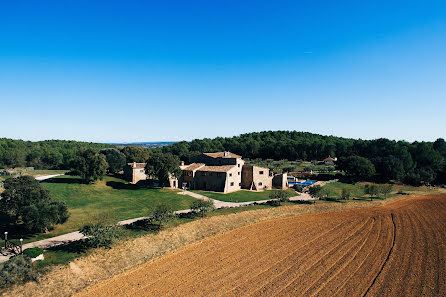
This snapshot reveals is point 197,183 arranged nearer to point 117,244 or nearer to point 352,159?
point 117,244

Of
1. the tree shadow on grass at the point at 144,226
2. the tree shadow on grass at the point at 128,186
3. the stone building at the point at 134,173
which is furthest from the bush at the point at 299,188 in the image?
the tree shadow on grass at the point at 144,226

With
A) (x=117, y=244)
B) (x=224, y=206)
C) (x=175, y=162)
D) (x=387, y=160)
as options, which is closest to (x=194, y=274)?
(x=117, y=244)

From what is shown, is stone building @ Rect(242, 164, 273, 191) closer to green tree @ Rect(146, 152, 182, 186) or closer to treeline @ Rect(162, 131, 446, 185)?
green tree @ Rect(146, 152, 182, 186)

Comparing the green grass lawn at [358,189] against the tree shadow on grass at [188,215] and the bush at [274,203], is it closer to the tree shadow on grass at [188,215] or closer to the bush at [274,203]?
the bush at [274,203]

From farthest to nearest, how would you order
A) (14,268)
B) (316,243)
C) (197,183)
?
(197,183)
(316,243)
(14,268)

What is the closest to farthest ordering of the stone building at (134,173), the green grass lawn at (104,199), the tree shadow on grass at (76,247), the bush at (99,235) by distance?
the tree shadow on grass at (76,247), the bush at (99,235), the green grass lawn at (104,199), the stone building at (134,173)

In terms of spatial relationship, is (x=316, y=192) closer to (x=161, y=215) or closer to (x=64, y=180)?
(x=161, y=215)
